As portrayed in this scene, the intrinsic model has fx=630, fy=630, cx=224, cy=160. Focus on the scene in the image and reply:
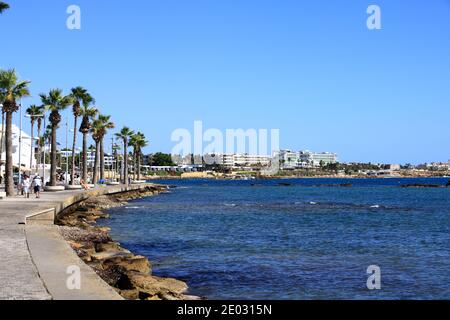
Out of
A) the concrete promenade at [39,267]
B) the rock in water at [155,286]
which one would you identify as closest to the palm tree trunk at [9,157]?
the concrete promenade at [39,267]

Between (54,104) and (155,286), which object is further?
(54,104)

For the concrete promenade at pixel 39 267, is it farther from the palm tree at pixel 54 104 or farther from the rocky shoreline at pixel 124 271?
the palm tree at pixel 54 104

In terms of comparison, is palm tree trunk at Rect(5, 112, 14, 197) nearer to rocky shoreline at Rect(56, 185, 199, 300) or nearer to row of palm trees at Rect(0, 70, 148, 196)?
row of palm trees at Rect(0, 70, 148, 196)

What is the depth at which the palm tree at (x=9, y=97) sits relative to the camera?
40.7 m

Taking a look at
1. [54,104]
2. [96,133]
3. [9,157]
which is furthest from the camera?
[96,133]

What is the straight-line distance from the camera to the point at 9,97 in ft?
135

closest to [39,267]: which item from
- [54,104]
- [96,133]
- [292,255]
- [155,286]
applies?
[155,286]

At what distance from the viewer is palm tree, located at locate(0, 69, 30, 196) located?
4072 cm

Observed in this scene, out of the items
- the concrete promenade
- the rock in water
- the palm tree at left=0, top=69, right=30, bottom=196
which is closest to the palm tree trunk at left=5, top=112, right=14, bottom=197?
the palm tree at left=0, top=69, right=30, bottom=196

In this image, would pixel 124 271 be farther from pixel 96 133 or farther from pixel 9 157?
pixel 96 133

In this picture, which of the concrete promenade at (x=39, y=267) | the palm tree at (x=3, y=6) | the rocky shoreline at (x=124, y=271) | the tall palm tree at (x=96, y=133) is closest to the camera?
the concrete promenade at (x=39, y=267)

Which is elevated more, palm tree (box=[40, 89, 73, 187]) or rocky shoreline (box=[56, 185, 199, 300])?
palm tree (box=[40, 89, 73, 187])
